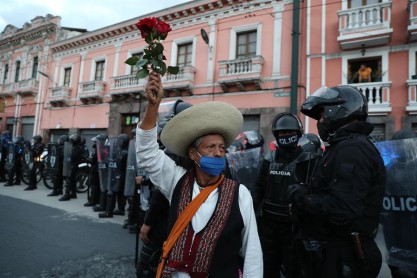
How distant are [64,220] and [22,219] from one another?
2.44 ft

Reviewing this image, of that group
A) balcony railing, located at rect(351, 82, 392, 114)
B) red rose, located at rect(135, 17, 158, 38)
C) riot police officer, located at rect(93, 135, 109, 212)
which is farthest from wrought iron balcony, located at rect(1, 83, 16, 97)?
red rose, located at rect(135, 17, 158, 38)

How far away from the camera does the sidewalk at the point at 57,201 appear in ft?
20.4

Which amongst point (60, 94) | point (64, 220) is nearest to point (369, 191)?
point (64, 220)

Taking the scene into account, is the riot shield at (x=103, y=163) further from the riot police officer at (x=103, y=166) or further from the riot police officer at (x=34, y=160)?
the riot police officer at (x=34, y=160)

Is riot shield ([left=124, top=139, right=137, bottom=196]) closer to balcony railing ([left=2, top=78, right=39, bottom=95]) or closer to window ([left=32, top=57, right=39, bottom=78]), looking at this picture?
balcony railing ([left=2, top=78, right=39, bottom=95])

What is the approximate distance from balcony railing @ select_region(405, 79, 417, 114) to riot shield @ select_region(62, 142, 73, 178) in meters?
10.4

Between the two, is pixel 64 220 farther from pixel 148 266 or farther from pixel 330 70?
pixel 330 70

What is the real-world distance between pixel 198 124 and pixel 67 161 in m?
7.51

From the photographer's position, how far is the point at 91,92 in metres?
17.1

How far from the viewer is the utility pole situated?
11156mm

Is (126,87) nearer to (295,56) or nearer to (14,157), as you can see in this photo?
(14,157)

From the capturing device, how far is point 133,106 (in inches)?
619

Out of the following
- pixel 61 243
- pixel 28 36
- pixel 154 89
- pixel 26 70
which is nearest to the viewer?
pixel 154 89

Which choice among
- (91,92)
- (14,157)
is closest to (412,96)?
(14,157)
